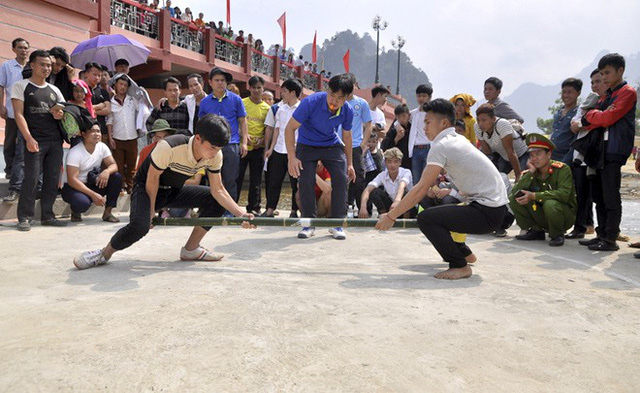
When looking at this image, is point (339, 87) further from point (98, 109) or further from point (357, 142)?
point (98, 109)

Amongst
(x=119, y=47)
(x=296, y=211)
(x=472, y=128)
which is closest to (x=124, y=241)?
(x=296, y=211)

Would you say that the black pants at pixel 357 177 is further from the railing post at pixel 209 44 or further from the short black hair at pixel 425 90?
the railing post at pixel 209 44

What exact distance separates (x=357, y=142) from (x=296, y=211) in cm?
125

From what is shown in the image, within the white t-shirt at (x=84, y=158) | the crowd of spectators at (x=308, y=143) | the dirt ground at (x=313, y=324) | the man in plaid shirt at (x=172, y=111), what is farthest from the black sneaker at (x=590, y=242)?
the white t-shirt at (x=84, y=158)

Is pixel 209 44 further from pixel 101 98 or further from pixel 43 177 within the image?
pixel 43 177

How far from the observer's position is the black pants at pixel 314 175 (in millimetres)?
4996

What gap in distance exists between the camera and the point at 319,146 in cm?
500

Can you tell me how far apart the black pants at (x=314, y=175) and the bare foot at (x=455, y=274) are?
5.74ft

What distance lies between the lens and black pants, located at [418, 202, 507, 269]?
11.6ft

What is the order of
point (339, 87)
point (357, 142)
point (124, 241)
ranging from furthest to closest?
point (357, 142), point (339, 87), point (124, 241)

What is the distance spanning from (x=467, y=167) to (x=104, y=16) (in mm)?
11618

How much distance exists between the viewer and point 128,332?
87.5 inches

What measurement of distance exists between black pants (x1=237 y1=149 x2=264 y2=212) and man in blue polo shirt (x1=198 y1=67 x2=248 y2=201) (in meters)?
0.52

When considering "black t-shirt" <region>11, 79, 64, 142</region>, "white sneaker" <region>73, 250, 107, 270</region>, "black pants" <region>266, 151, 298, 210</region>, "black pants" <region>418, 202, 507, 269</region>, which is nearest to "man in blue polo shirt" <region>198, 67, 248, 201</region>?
"black pants" <region>266, 151, 298, 210</region>
